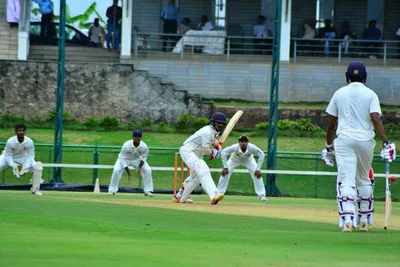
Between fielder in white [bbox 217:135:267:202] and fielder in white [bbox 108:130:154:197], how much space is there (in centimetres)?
180

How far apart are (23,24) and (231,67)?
728cm

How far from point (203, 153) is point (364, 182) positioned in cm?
727

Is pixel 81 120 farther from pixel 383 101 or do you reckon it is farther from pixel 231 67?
pixel 383 101

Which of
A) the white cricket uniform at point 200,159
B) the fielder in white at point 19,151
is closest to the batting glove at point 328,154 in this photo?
the white cricket uniform at point 200,159

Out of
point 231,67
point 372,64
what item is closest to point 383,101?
point 372,64

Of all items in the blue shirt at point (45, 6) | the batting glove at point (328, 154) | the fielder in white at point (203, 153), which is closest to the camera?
the batting glove at point (328, 154)

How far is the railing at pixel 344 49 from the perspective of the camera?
40719 mm

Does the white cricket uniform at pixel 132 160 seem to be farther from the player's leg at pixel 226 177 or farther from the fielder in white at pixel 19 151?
the fielder in white at pixel 19 151

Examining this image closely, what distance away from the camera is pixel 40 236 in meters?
12.5

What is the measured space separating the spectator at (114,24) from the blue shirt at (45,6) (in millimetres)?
2199

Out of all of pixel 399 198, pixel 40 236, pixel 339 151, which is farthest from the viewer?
pixel 399 198

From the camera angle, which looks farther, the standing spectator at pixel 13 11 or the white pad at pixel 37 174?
the standing spectator at pixel 13 11

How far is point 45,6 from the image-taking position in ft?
135

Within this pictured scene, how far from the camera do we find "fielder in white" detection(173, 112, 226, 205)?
21.3 meters
